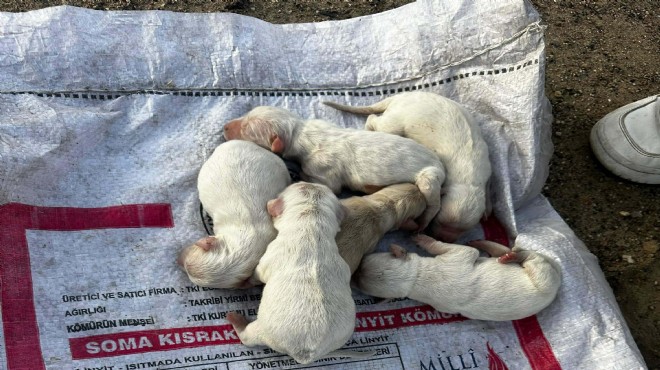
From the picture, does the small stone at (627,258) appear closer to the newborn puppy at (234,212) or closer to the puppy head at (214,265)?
the newborn puppy at (234,212)

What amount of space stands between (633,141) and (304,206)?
1935 millimetres

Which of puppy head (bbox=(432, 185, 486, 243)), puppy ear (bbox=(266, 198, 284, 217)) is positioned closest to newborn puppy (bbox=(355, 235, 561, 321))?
puppy head (bbox=(432, 185, 486, 243))

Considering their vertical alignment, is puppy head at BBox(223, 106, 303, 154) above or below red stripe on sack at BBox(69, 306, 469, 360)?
above

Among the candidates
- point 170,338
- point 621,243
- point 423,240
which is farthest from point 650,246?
point 170,338

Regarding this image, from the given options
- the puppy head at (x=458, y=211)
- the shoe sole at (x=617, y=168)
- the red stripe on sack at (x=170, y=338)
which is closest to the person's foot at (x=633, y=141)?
the shoe sole at (x=617, y=168)

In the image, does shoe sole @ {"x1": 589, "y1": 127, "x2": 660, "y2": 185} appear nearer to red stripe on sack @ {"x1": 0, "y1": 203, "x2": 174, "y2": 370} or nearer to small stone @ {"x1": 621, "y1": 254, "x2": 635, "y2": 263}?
small stone @ {"x1": 621, "y1": 254, "x2": 635, "y2": 263}

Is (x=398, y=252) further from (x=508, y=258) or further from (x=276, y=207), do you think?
(x=276, y=207)

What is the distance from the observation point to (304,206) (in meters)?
2.49

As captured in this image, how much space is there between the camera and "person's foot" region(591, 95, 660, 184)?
3.53m

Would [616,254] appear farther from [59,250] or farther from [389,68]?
[59,250]

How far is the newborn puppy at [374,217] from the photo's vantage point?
2.67 meters

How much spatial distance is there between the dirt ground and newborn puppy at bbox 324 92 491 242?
0.75 m

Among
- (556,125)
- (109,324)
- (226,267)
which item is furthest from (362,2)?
(109,324)

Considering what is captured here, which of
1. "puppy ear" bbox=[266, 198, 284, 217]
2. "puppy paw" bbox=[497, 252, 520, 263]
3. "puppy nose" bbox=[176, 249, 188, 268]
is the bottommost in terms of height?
"puppy paw" bbox=[497, 252, 520, 263]
